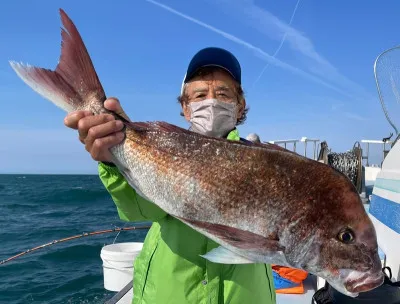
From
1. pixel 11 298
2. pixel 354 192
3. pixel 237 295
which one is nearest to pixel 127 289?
pixel 237 295

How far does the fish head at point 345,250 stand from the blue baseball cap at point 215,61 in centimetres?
120

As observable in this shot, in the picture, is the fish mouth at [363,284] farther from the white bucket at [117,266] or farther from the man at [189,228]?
the white bucket at [117,266]

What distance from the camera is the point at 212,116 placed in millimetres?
2469

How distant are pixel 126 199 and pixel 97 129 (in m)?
0.48

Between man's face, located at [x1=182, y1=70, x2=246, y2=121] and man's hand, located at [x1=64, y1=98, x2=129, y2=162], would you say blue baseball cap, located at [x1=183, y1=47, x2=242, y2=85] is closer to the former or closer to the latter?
man's face, located at [x1=182, y1=70, x2=246, y2=121]

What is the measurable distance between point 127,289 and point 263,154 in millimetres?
3916

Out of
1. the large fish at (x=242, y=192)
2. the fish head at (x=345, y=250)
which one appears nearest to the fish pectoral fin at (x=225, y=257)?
the large fish at (x=242, y=192)

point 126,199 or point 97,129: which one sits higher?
point 97,129

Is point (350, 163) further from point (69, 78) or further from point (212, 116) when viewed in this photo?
point (69, 78)

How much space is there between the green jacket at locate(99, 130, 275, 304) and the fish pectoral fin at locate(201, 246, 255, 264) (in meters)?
0.46

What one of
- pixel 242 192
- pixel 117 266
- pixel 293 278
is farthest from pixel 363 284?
pixel 117 266

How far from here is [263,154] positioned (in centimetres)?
179

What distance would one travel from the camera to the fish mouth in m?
1.64

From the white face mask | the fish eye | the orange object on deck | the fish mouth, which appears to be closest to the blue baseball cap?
the white face mask
